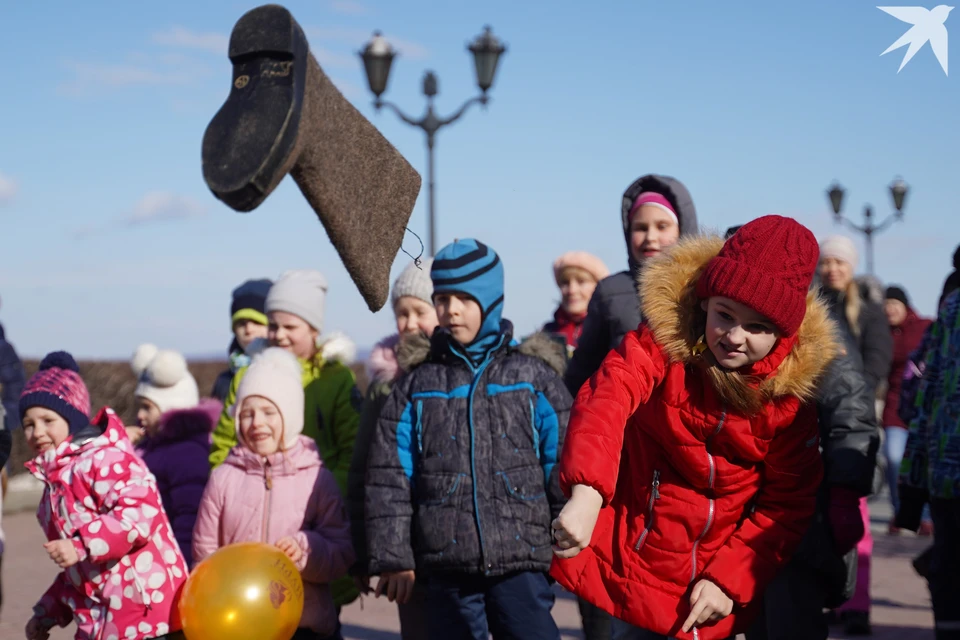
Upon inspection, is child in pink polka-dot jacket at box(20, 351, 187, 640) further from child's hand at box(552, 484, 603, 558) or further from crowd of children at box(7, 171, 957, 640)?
child's hand at box(552, 484, 603, 558)

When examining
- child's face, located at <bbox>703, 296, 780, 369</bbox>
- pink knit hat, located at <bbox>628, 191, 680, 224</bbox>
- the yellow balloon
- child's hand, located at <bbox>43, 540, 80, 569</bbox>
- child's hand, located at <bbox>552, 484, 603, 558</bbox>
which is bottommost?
the yellow balloon

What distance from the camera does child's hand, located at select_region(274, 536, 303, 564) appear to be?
505cm

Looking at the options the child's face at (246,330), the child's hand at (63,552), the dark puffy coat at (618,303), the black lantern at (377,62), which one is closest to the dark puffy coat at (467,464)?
the dark puffy coat at (618,303)

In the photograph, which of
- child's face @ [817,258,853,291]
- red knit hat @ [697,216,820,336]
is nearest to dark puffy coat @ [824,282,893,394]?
child's face @ [817,258,853,291]

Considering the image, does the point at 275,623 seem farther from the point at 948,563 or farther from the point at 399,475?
the point at 948,563

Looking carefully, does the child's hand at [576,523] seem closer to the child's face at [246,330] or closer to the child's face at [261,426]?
the child's face at [261,426]

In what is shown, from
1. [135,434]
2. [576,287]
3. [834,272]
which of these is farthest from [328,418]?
[834,272]

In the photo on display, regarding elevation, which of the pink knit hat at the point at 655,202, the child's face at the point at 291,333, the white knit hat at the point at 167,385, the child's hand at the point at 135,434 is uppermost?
the pink knit hat at the point at 655,202

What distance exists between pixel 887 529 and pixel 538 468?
300 inches

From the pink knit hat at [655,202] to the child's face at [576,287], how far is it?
7.91ft

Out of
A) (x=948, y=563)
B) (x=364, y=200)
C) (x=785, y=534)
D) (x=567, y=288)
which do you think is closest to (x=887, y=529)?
(x=567, y=288)

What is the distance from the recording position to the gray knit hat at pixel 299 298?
6219 millimetres

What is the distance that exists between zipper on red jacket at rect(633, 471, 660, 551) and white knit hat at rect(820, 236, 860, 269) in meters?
4.85

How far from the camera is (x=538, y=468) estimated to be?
4578 mm
